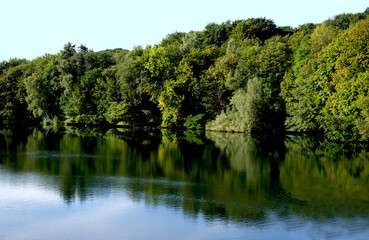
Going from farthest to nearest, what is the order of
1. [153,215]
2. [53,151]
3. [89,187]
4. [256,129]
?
[256,129] < [53,151] < [89,187] < [153,215]

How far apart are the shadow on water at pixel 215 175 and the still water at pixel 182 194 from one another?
6 cm

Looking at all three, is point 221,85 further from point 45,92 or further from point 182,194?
point 182,194

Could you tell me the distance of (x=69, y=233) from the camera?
603 inches

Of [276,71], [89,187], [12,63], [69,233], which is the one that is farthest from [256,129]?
[12,63]

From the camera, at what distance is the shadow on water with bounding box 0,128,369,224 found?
19.4 m

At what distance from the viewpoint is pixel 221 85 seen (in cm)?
6400

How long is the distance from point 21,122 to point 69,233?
7365 cm

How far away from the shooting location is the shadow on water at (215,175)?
19.4 m

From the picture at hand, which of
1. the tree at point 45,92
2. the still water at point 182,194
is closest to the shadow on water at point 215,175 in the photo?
the still water at point 182,194

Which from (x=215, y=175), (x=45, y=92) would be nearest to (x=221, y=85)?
(x=45, y=92)

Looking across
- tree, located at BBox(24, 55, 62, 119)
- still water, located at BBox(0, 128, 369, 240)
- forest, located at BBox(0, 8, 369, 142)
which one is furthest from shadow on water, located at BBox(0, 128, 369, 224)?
tree, located at BBox(24, 55, 62, 119)

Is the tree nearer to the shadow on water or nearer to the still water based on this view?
the shadow on water

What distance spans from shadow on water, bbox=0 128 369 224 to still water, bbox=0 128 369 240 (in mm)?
63

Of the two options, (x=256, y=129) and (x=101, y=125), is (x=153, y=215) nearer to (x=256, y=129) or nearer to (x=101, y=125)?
(x=256, y=129)
